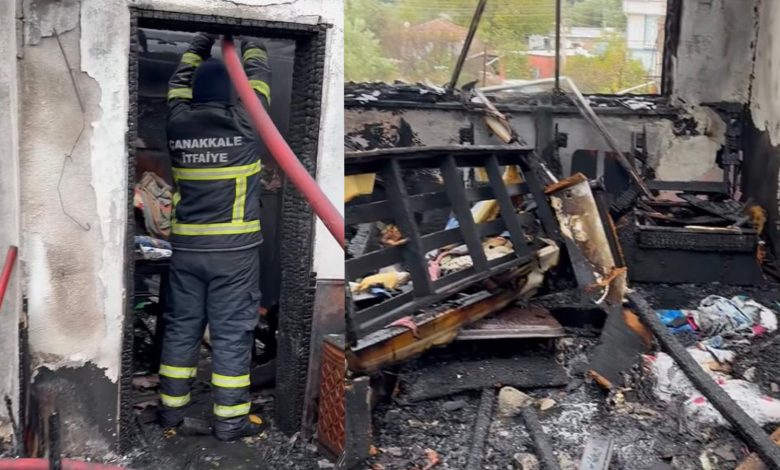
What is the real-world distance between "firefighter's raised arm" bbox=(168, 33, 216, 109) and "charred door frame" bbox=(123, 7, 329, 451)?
18.3 inches

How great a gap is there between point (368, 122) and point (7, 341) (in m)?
5.18

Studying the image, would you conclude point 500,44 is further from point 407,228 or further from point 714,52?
point 407,228

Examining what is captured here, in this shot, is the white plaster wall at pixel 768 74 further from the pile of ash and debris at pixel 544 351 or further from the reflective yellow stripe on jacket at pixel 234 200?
the reflective yellow stripe on jacket at pixel 234 200

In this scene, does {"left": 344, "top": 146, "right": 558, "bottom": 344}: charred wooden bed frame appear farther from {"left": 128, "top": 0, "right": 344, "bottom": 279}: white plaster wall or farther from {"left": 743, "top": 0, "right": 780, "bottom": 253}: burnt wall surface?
{"left": 743, "top": 0, "right": 780, "bottom": 253}: burnt wall surface

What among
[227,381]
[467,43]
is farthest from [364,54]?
[227,381]

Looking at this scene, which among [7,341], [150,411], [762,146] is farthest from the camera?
[762,146]

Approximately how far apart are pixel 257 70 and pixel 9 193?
123 cm

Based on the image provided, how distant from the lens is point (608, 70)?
26.4 feet

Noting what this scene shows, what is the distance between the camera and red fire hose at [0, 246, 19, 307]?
9.40 ft

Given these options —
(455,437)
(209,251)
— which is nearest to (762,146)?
(455,437)

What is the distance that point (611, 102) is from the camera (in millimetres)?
7961

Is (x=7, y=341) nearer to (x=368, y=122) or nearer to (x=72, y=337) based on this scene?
(x=72, y=337)

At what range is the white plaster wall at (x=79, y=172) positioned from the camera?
296 cm

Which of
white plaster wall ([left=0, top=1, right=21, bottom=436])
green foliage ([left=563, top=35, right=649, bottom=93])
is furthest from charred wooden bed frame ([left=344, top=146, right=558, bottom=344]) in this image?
green foliage ([left=563, top=35, right=649, bottom=93])
